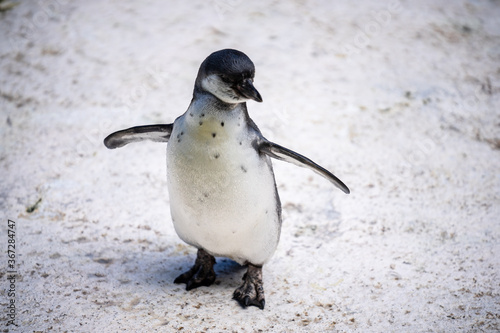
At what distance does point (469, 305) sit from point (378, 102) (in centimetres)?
195

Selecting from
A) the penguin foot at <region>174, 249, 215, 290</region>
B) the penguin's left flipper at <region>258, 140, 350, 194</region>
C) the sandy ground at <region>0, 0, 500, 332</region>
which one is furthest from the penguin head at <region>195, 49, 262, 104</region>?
the sandy ground at <region>0, 0, 500, 332</region>

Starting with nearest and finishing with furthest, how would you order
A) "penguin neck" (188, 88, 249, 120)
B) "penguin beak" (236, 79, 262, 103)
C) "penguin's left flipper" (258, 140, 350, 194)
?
"penguin beak" (236, 79, 262, 103)
"penguin neck" (188, 88, 249, 120)
"penguin's left flipper" (258, 140, 350, 194)

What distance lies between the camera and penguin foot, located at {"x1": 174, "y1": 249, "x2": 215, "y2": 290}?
7.16 ft

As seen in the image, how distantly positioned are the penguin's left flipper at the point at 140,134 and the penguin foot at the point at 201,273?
0.51 meters

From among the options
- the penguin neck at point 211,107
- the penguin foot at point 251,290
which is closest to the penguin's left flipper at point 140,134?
the penguin neck at point 211,107

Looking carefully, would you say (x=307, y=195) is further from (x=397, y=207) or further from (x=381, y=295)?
(x=381, y=295)

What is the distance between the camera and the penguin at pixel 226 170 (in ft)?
5.90

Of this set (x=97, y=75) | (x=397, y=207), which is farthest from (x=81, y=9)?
(x=397, y=207)

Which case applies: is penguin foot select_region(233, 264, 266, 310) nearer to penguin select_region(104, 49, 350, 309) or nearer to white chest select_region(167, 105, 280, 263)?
penguin select_region(104, 49, 350, 309)

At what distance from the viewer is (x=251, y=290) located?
6.88 feet

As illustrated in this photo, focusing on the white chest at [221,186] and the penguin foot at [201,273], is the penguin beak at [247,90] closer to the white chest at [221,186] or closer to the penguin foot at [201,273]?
the white chest at [221,186]

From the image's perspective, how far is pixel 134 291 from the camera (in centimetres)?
210

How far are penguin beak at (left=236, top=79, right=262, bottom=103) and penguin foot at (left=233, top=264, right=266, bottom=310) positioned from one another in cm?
76

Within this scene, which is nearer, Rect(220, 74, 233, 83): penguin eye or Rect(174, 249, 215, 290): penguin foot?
Rect(220, 74, 233, 83): penguin eye
